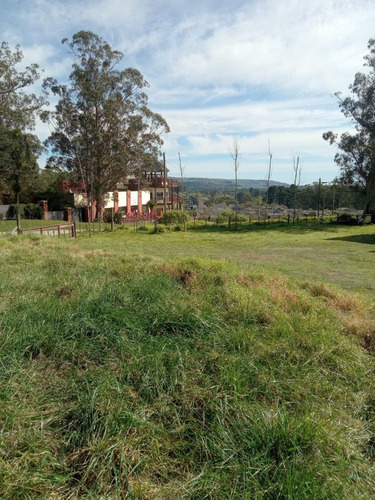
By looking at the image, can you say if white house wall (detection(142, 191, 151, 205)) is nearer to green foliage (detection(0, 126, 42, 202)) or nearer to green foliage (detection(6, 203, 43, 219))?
green foliage (detection(6, 203, 43, 219))

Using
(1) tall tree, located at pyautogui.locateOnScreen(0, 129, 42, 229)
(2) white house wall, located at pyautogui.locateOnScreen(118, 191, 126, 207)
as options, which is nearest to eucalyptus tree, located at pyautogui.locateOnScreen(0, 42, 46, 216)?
(1) tall tree, located at pyautogui.locateOnScreen(0, 129, 42, 229)

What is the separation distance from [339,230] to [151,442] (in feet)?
76.2

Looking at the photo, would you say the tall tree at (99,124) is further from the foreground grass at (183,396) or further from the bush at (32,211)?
the foreground grass at (183,396)

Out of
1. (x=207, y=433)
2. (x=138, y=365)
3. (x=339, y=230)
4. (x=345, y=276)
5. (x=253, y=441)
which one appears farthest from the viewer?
(x=339, y=230)

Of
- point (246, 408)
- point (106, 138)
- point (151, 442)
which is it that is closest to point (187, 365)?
point (246, 408)

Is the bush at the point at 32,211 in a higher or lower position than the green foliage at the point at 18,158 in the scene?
lower

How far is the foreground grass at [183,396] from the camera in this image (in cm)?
197

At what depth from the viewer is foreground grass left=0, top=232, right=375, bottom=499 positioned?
77.5 inches

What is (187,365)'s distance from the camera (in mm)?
3008

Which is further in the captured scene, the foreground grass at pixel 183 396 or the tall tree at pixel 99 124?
the tall tree at pixel 99 124

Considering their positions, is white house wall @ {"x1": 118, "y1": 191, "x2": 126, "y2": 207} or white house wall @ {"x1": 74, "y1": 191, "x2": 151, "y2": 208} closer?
white house wall @ {"x1": 74, "y1": 191, "x2": 151, "y2": 208}

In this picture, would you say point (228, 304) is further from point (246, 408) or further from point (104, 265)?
Result: point (104, 265)

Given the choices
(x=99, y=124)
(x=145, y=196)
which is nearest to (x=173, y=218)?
(x=99, y=124)

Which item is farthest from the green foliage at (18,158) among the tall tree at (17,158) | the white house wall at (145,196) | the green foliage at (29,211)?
the white house wall at (145,196)
